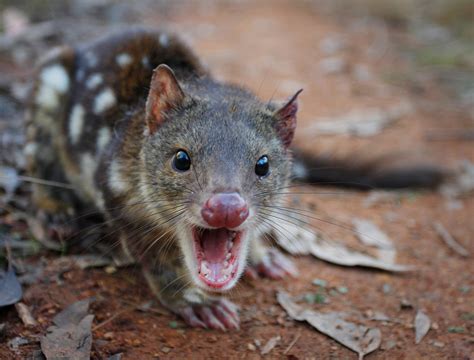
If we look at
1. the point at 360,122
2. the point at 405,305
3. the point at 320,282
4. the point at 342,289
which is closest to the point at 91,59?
the point at 320,282

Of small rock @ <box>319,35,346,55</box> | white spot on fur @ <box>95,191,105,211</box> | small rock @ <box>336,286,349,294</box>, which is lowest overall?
small rock @ <box>336,286,349,294</box>

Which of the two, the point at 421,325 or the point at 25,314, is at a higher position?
the point at 421,325

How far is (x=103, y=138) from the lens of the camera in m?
4.04

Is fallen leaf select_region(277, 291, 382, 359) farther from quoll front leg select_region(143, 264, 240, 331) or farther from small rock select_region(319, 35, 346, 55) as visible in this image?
small rock select_region(319, 35, 346, 55)

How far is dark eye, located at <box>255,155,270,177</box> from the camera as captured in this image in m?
3.17

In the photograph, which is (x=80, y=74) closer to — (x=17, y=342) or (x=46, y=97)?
(x=46, y=97)

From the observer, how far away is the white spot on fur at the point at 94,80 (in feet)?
13.9

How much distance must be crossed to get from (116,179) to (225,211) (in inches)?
46.8

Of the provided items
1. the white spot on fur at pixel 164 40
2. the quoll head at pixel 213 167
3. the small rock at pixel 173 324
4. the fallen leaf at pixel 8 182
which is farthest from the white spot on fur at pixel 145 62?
the small rock at pixel 173 324

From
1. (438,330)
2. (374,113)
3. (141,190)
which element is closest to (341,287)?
(438,330)

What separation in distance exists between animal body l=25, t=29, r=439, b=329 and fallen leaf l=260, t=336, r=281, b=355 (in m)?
0.23

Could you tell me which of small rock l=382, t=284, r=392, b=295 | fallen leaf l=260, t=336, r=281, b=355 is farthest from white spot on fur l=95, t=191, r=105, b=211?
small rock l=382, t=284, r=392, b=295

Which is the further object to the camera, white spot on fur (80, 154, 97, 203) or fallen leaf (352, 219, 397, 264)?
fallen leaf (352, 219, 397, 264)

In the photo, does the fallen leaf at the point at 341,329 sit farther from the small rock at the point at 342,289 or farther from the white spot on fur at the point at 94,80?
the white spot on fur at the point at 94,80
